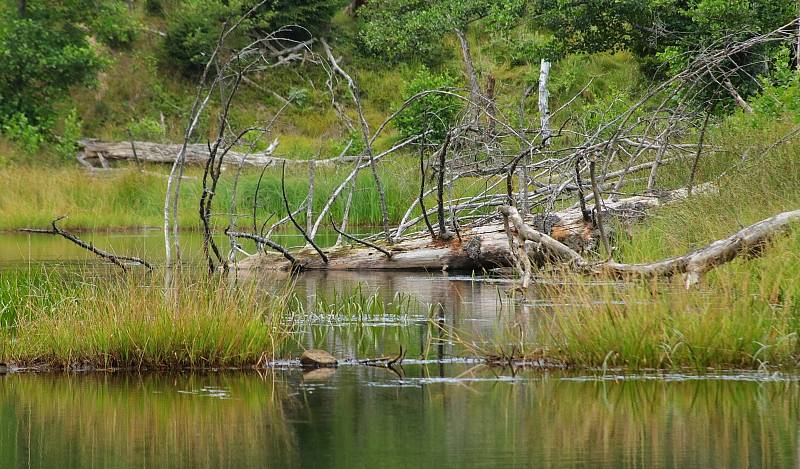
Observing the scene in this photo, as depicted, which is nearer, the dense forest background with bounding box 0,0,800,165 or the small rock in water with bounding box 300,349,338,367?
the small rock in water with bounding box 300,349,338,367

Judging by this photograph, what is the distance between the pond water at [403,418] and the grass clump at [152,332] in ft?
0.60

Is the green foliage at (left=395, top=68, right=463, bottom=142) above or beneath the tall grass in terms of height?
above

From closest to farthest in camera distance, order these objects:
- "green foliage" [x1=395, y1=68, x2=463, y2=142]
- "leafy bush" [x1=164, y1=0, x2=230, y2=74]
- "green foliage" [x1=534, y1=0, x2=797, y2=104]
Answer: "green foliage" [x1=534, y1=0, x2=797, y2=104], "green foliage" [x1=395, y1=68, x2=463, y2=142], "leafy bush" [x1=164, y1=0, x2=230, y2=74]

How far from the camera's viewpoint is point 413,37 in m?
27.3

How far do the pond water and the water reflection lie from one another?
11mm

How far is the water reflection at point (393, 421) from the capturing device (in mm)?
5582

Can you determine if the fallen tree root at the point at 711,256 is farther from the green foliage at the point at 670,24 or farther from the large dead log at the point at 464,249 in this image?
the green foliage at the point at 670,24

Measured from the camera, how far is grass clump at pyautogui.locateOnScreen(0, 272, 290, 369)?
26.3 ft

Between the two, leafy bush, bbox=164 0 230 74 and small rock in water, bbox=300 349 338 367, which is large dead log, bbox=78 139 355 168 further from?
small rock in water, bbox=300 349 338 367

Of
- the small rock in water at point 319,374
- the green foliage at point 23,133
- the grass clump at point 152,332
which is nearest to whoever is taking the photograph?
the small rock in water at point 319,374

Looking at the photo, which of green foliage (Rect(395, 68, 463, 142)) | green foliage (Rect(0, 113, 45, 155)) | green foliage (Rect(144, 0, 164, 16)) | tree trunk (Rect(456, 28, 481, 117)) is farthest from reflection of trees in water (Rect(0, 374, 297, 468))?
green foliage (Rect(144, 0, 164, 16))

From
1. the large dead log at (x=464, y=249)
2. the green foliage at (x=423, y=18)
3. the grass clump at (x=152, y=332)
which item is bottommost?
the grass clump at (x=152, y=332)

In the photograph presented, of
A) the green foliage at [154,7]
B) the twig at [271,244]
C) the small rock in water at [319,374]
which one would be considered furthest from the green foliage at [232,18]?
the small rock in water at [319,374]

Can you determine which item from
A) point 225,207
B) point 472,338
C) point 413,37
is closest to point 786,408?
point 472,338
